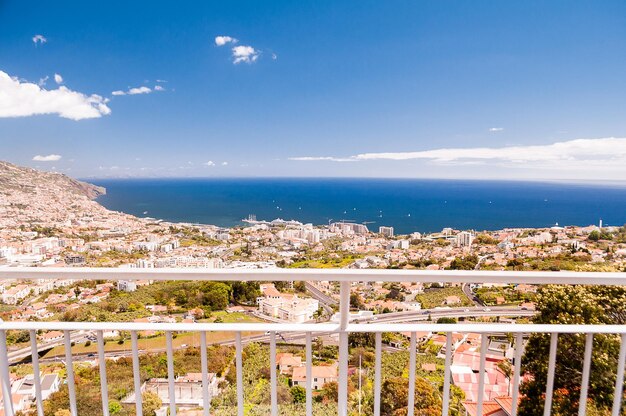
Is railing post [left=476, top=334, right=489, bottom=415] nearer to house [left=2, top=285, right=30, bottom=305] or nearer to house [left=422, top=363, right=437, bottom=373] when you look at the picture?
house [left=422, top=363, right=437, bottom=373]

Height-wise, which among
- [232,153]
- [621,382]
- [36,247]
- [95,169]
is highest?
[232,153]

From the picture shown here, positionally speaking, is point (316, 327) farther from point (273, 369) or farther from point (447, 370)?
point (447, 370)

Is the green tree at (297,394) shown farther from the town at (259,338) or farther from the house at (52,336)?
the house at (52,336)

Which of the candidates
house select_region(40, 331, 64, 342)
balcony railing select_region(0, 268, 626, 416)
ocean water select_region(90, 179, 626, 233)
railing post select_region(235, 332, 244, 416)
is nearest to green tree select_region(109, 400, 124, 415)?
balcony railing select_region(0, 268, 626, 416)

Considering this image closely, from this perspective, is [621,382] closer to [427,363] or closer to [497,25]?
[427,363]

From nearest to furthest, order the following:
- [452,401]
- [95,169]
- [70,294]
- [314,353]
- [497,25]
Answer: [314,353] < [452,401] < [70,294] < [497,25] < [95,169]

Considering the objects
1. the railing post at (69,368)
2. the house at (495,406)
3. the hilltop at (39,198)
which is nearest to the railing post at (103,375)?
the railing post at (69,368)

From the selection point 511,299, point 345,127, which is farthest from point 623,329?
point 345,127
